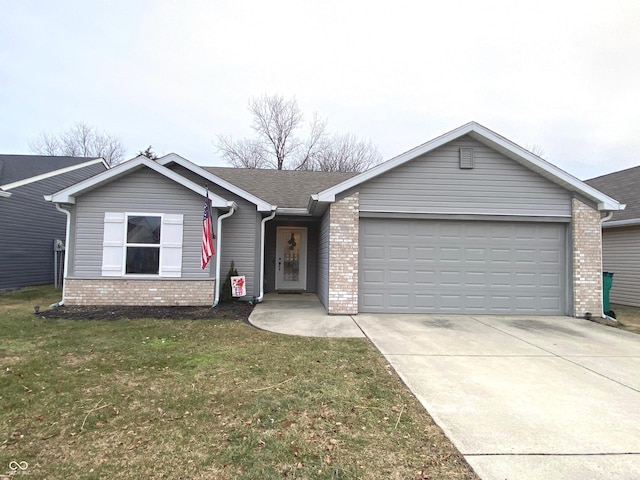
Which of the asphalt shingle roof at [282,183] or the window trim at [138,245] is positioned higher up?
the asphalt shingle roof at [282,183]

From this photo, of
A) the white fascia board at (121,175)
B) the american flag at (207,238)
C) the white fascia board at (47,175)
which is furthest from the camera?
the white fascia board at (47,175)

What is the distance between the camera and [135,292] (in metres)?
8.74

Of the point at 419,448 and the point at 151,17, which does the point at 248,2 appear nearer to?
the point at 151,17

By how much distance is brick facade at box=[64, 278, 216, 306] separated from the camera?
28.3 ft

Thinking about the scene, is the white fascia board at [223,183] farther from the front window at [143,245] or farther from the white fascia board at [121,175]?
the front window at [143,245]

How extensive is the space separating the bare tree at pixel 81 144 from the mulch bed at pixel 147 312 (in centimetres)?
2686

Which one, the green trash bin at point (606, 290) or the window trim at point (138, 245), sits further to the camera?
the window trim at point (138, 245)

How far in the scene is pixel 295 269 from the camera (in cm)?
1282

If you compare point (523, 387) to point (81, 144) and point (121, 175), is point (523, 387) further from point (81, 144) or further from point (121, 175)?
point (81, 144)

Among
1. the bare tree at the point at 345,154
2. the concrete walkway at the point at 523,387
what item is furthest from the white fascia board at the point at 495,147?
the bare tree at the point at 345,154

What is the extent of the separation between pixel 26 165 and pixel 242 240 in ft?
35.9

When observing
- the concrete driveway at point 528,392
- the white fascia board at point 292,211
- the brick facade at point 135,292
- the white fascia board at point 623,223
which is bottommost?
the concrete driveway at point 528,392

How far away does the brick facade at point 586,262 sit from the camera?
8289 millimetres

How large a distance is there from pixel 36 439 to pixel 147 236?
6710 mm
